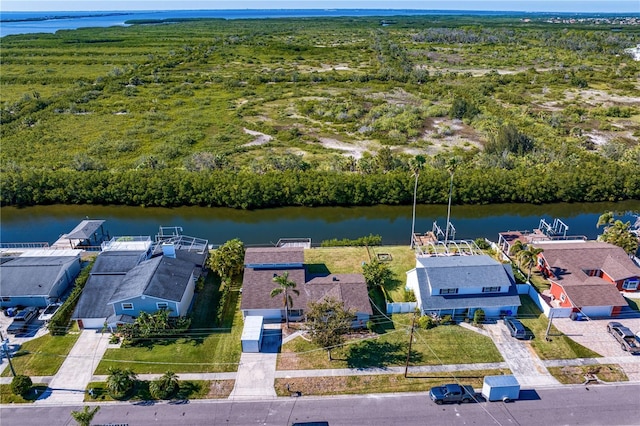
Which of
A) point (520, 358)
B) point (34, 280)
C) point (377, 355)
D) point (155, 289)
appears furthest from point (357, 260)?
point (34, 280)

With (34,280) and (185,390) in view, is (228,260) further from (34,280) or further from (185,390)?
(34,280)

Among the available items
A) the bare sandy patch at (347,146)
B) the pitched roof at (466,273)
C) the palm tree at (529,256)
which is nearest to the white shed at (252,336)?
the pitched roof at (466,273)

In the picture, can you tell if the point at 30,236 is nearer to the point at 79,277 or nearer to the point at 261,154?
the point at 79,277

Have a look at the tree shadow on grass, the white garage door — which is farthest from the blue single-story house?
the white garage door

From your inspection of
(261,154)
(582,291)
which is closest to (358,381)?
(582,291)

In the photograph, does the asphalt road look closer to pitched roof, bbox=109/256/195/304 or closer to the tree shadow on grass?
the tree shadow on grass

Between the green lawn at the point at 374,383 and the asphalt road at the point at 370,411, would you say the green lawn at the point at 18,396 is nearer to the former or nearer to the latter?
the asphalt road at the point at 370,411
